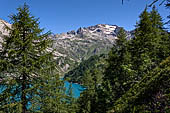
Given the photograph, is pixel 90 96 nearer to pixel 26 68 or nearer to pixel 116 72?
pixel 116 72

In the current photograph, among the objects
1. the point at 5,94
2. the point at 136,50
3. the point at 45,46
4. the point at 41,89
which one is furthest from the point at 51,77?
the point at 136,50

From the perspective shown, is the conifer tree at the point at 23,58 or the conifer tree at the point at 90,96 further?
the conifer tree at the point at 90,96

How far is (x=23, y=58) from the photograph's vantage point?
9031mm

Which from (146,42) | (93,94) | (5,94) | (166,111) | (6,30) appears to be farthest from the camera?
(93,94)

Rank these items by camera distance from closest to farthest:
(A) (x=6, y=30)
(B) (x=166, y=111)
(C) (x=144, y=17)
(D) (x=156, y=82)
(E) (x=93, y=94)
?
(B) (x=166, y=111) < (D) (x=156, y=82) < (A) (x=6, y=30) < (C) (x=144, y=17) < (E) (x=93, y=94)

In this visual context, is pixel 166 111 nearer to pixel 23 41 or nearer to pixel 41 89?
pixel 41 89

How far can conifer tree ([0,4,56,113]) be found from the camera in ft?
29.2

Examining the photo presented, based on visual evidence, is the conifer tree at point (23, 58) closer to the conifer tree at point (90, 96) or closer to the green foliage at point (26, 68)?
the green foliage at point (26, 68)

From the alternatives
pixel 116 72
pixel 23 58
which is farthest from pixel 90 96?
pixel 23 58

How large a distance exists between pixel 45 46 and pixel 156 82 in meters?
7.29

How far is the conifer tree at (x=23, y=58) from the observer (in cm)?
889

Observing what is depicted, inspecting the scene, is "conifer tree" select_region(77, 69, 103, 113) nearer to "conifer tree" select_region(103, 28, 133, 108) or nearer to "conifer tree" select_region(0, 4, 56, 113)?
"conifer tree" select_region(103, 28, 133, 108)

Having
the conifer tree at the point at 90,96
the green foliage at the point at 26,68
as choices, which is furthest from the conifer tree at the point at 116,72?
the green foliage at the point at 26,68

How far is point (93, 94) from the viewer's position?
36.6 m
